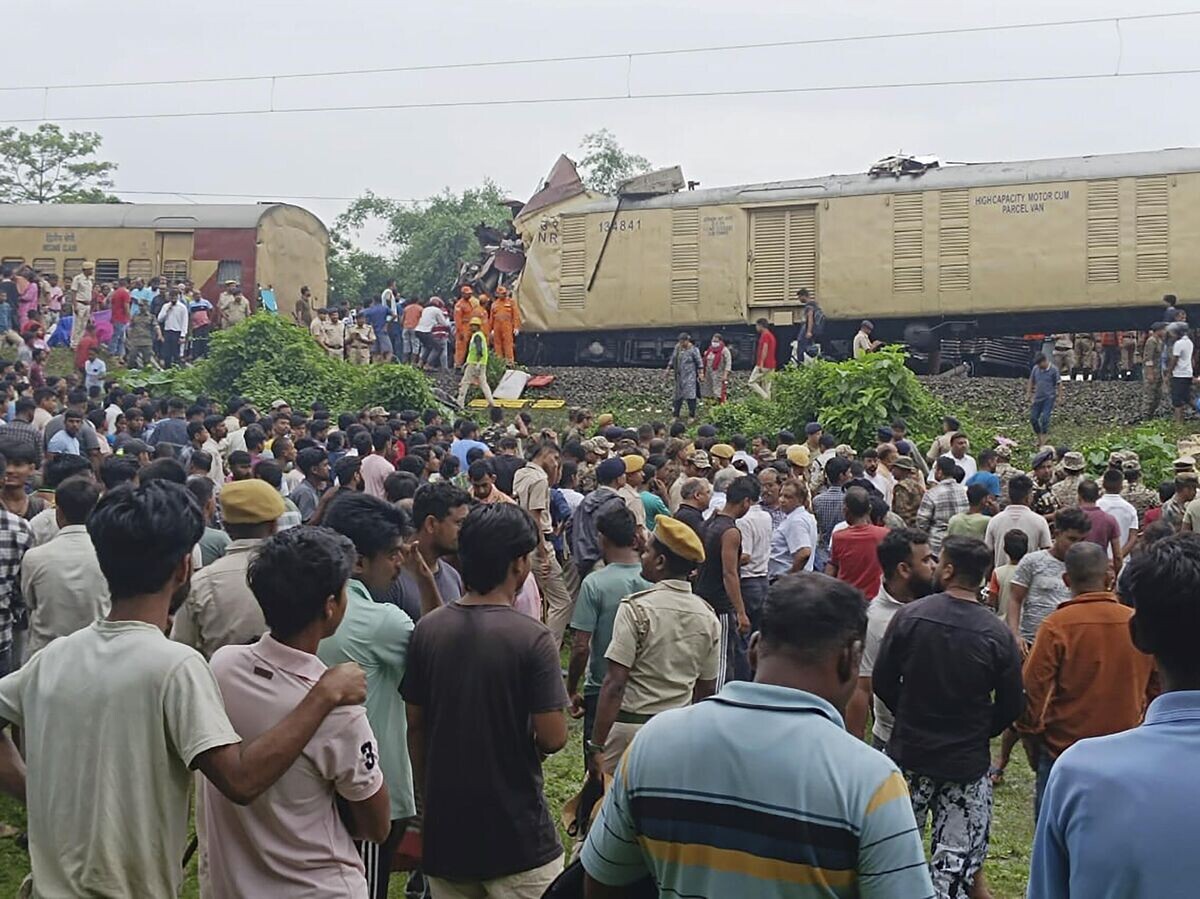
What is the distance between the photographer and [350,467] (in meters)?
→ 8.80

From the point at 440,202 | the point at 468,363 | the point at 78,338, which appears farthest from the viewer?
the point at 440,202

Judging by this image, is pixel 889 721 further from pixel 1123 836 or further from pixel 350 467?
pixel 350 467

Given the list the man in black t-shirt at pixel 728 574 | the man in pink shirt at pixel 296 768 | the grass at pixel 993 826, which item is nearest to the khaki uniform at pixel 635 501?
the man in black t-shirt at pixel 728 574

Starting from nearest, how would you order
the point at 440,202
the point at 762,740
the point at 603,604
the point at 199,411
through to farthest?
the point at 762,740 < the point at 603,604 < the point at 199,411 < the point at 440,202

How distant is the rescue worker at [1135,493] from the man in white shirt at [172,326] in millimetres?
15844

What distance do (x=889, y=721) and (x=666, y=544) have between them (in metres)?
1.35

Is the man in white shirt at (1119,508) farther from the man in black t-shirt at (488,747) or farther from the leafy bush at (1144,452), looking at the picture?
the man in black t-shirt at (488,747)

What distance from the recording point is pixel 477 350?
2011 centimetres

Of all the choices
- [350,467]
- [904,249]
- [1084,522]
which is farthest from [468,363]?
[1084,522]

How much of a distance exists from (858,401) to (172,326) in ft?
38.9

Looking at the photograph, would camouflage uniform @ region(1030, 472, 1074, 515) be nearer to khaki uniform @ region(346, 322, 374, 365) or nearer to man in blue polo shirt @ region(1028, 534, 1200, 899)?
man in blue polo shirt @ region(1028, 534, 1200, 899)

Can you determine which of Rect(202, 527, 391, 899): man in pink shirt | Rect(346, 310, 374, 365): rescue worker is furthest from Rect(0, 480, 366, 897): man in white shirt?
Rect(346, 310, 374, 365): rescue worker

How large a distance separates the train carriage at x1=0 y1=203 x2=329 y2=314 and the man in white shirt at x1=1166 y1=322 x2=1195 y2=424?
1640 centimetres

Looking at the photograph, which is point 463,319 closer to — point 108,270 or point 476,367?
point 476,367
